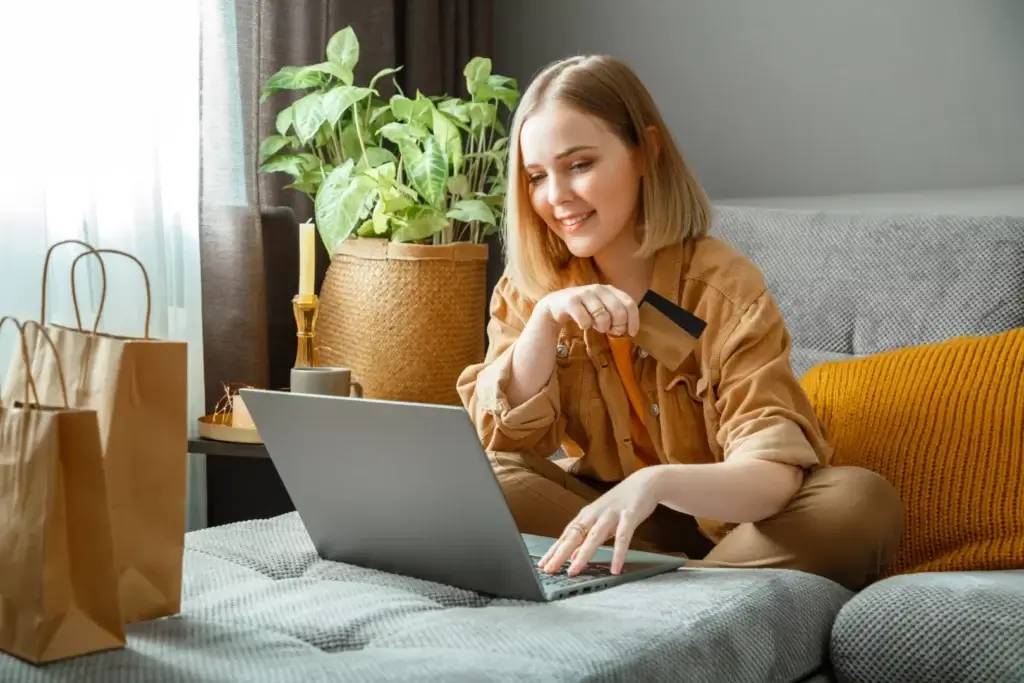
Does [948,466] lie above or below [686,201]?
below

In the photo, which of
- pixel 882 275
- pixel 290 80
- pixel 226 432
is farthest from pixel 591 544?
pixel 290 80

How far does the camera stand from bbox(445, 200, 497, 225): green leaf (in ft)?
7.41

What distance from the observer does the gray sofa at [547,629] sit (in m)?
0.99

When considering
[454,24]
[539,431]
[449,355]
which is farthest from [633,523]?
[454,24]

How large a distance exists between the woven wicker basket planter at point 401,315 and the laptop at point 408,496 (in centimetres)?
95

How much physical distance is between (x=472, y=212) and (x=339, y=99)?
31 centimetres

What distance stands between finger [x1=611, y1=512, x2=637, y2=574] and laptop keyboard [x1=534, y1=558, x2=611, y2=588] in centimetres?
2

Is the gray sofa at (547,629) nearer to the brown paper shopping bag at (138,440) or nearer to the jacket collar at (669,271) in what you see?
the brown paper shopping bag at (138,440)

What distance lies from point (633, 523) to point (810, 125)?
148 centimetres

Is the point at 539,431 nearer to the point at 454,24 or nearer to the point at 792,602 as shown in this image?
the point at 792,602

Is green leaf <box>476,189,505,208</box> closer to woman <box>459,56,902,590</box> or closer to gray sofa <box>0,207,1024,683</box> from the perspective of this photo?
woman <box>459,56,902,590</box>

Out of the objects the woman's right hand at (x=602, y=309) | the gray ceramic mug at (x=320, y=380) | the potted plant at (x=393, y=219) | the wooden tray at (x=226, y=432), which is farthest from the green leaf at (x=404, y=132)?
the woman's right hand at (x=602, y=309)

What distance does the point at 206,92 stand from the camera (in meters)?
2.25

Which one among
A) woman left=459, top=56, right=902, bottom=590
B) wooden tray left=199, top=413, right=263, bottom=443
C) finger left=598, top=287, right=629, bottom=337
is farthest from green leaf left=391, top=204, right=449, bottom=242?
finger left=598, top=287, right=629, bottom=337
